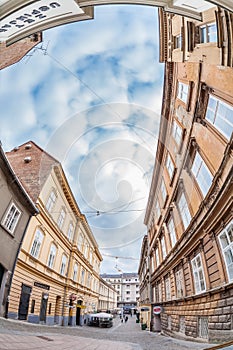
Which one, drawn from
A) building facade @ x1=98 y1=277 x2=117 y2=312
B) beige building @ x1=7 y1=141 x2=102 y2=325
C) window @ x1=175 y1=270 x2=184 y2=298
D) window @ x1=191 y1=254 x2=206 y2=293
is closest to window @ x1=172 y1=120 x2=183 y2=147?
window @ x1=191 y1=254 x2=206 y2=293

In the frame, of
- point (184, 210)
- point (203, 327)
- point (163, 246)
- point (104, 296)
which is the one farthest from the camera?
point (104, 296)

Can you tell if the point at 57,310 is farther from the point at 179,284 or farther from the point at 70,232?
the point at 179,284

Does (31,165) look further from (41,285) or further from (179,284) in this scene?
(179,284)

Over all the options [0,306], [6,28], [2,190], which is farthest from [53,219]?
[6,28]

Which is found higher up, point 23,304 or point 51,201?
point 51,201

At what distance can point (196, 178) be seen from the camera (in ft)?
13.4

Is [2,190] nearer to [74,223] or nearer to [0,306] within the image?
[0,306]

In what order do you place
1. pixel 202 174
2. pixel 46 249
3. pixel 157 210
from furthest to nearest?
pixel 157 210 → pixel 202 174 → pixel 46 249

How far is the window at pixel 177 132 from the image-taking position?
4520 mm

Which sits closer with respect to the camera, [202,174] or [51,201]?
[51,201]

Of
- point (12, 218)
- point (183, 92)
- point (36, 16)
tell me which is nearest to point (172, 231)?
point (183, 92)

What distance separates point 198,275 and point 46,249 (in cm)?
251

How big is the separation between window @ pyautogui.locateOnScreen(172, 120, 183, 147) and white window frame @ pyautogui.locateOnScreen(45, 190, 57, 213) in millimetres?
2692

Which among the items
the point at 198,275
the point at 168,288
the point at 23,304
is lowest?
the point at 23,304
